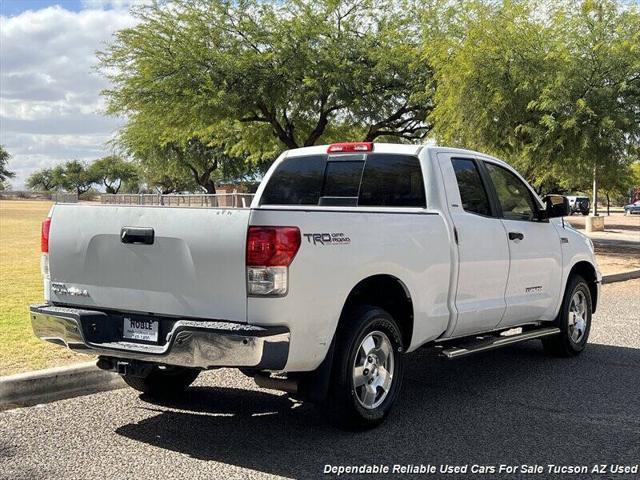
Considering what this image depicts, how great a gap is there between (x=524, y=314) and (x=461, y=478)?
2.83m

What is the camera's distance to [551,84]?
17062 millimetres

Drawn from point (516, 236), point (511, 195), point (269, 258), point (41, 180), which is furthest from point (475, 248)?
point (41, 180)

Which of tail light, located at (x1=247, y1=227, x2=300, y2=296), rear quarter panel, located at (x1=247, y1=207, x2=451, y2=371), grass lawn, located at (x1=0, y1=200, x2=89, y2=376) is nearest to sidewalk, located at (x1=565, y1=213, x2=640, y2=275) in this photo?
rear quarter panel, located at (x1=247, y1=207, x2=451, y2=371)

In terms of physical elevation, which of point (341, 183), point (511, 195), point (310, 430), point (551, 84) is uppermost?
point (551, 84)

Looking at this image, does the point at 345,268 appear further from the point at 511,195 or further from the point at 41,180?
the point at 41,180

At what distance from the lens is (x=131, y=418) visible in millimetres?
5492

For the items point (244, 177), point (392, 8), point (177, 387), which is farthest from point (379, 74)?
point (244, 177)

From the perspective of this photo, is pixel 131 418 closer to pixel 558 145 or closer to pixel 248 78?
pixel 558 145

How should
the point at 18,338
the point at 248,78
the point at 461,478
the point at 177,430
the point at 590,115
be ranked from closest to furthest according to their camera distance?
the point at 461,478 < the point at 177,430 < the point at 18,338 < the point at 590,115 < the point at 248,78

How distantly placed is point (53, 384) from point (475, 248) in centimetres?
362

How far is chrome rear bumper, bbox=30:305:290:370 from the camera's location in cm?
439

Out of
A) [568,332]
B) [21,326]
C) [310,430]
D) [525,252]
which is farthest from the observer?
[21,326]

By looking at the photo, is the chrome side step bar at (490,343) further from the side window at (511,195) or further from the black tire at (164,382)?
the black tire at (164,382)

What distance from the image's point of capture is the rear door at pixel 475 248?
19.6ft
